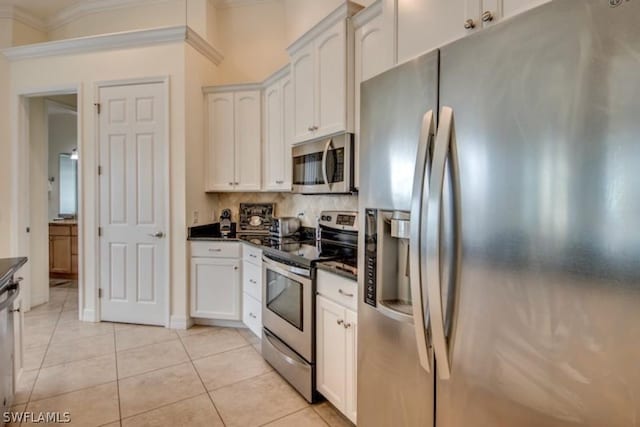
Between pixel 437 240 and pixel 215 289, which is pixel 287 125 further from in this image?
pixel 437 240

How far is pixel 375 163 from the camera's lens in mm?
1464

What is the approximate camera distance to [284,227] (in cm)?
348

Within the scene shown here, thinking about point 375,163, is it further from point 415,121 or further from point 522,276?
point 522,276

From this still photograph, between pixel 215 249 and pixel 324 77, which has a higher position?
pixel 324 77

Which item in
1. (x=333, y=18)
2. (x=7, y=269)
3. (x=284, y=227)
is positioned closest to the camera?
(x=7, y=269)

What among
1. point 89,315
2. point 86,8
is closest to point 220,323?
point 89,315

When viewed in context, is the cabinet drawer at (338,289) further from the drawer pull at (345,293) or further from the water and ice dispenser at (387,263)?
the water and ice dispenser at (387,263)

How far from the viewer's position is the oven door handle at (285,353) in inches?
92.0

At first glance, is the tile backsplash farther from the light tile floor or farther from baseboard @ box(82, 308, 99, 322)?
baseboard @ box(82, 308, 99, 322)

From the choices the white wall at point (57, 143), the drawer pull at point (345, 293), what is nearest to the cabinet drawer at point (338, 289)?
the drawer pull at point (345, 293)

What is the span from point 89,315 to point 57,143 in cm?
458

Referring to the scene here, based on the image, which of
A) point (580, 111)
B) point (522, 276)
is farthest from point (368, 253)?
point (580, 111)

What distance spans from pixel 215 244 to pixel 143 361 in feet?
3.93

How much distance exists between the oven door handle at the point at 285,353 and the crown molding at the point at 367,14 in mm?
2220
